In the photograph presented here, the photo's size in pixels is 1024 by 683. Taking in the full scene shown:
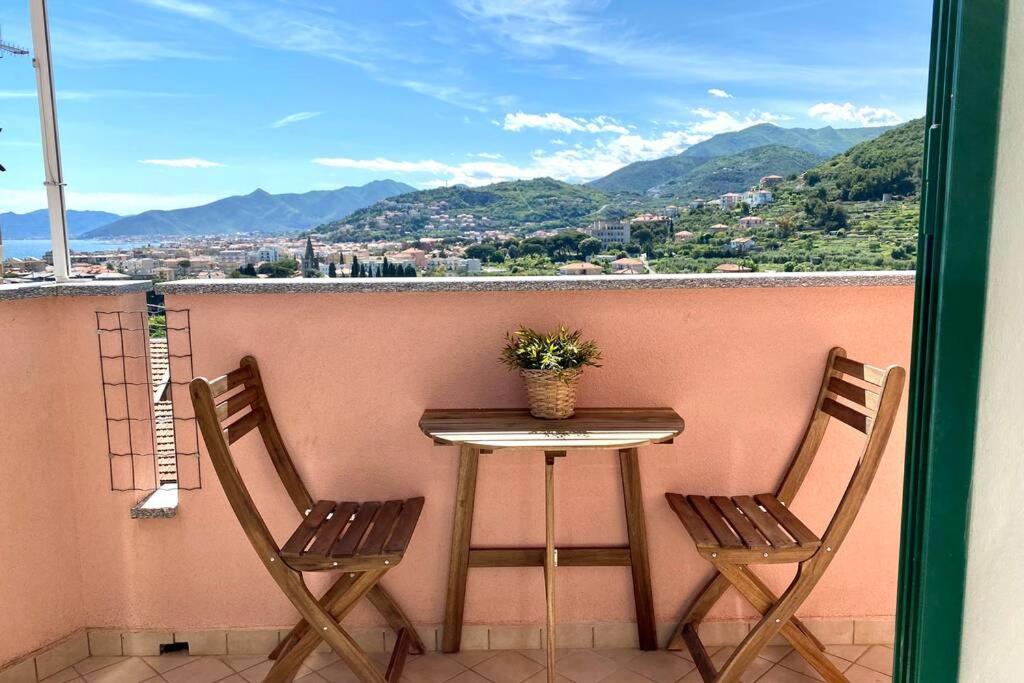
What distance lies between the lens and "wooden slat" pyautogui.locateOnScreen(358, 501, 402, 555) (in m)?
2.03

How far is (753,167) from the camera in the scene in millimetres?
4500

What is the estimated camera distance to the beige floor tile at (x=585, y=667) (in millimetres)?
2355

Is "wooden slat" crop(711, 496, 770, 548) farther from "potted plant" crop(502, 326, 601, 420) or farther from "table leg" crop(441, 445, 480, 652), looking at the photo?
"table leg" crop(441, 445, 480, 652)

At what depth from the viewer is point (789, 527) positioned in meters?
2.17

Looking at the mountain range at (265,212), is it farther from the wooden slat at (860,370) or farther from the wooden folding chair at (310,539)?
the wooden slat at (860,370)

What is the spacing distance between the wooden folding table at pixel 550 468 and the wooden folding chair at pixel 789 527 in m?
0.18

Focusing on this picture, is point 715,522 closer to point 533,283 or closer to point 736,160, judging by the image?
point 533,283

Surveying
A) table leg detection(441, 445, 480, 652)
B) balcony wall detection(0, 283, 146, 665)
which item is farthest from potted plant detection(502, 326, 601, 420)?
balcony wall detection(0, 283, 146, 665)

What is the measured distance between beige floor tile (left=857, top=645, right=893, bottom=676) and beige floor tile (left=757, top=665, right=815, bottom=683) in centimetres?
25

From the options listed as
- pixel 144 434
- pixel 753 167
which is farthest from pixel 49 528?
pixel 753 167

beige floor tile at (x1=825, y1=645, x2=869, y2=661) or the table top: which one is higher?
the table top

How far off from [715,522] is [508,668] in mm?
884

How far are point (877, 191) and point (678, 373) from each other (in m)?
1.86

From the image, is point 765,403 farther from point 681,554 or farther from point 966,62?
point 966,62
